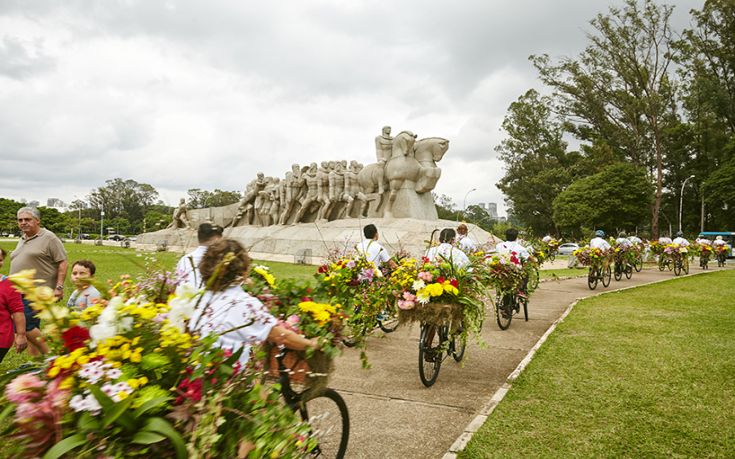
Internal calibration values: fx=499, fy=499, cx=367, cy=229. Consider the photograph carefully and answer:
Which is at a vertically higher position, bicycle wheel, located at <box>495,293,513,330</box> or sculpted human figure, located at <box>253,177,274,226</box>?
sculpted human figure, located at <box>253,177,274,226</box>

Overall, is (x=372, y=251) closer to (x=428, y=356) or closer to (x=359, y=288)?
(x=359, y=288)

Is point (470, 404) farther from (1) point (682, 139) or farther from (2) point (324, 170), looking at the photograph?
(1) point (682, 139)

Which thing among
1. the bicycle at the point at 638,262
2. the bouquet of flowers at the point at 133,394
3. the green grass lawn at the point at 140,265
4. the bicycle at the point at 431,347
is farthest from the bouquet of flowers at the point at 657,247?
the bouquet of flowers at the point at 133,394

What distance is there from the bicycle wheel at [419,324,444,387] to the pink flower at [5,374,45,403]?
3896 millimetres

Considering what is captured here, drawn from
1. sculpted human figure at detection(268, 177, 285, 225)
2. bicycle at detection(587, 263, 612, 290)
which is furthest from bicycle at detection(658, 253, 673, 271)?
sculpted human figure at detection(268, 177, 285, 225)

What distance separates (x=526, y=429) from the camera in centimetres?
407

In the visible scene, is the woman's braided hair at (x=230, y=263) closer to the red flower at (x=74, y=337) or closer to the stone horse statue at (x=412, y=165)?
the red flower at (x=74, y=337)

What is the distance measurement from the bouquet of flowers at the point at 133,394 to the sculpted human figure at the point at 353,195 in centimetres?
1913

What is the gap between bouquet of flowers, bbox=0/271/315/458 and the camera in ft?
5.07

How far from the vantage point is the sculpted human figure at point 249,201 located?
28.0 meters

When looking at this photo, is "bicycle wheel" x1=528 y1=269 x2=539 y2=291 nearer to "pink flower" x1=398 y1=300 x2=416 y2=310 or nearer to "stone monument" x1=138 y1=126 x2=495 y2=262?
"pink flower" x1=398 y1=300 x2=416 y2=310

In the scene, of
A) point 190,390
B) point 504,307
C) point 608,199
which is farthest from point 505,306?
point 608,199

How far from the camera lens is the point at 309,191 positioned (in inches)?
917

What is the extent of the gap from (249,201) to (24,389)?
27.6 metres
